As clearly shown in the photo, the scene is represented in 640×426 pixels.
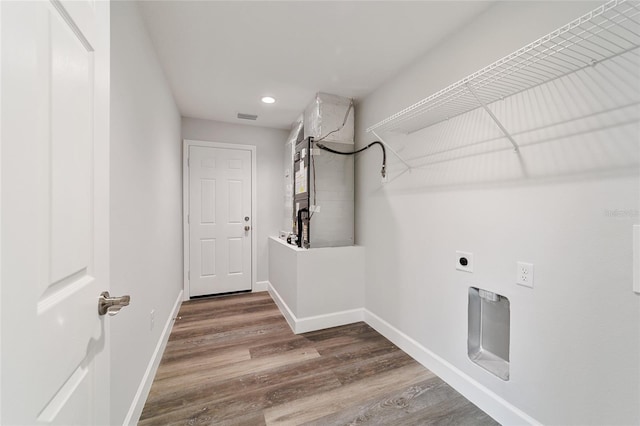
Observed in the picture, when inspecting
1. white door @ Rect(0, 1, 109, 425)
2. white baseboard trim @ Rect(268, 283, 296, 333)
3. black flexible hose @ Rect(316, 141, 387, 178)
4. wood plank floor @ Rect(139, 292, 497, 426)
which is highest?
black flexible hose @ Rect(316, 141, 387, 178)

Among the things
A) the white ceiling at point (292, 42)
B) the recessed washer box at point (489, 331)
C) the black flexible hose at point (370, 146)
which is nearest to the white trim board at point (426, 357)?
the recessed washer box at point (489, 331)

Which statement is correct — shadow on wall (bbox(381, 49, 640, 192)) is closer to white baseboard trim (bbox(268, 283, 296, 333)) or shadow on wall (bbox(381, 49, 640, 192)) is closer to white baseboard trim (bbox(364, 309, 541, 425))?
white baseboard trim (bbox(364, 309, 541, 425))

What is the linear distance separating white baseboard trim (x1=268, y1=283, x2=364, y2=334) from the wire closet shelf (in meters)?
2.09

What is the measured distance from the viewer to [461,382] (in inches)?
68.1

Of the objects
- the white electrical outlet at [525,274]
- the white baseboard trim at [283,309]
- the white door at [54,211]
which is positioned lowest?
the white baseboard trim at [283,309]

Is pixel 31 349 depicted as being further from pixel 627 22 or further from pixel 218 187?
pixel 218 187

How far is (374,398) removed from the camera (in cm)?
169

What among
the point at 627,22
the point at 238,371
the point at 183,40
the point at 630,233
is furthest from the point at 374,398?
the point at 183,40

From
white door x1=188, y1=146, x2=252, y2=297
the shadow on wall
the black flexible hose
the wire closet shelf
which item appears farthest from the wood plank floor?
the wire closet shelf

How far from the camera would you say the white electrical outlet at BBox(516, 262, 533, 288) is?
137cm

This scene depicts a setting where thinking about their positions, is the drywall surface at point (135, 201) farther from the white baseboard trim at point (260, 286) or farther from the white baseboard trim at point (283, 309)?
the white baseboard trim at point (260, 286)

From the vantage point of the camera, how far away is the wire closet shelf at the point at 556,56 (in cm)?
94

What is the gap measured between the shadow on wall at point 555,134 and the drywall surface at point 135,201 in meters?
1.97

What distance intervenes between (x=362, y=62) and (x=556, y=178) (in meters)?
1.61
